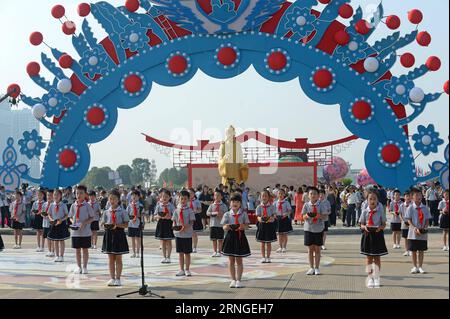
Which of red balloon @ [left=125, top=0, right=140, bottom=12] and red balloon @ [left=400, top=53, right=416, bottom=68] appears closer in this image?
red balloon @ [left=400, top=53, right=416, bottom=68]

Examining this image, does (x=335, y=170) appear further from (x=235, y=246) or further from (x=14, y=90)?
(x=235, y=246)

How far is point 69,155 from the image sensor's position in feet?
54.8

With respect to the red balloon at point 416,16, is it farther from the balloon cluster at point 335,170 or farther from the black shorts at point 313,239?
the balloon cluster at point 335,170

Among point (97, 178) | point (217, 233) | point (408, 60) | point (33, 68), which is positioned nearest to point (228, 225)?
point (217, 233)

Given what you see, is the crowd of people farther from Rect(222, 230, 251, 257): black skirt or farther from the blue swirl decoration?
the blue swirl decoration

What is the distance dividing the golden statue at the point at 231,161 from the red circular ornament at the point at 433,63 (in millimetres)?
13873

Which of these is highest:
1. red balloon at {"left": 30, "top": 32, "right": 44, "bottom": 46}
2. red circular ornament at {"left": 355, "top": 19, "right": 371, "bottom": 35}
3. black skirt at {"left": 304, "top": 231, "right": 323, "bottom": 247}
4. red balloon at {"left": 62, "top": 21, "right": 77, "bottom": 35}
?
red balloon at {"left": 62, "top": 21, "right": 77, "bottom": 35}

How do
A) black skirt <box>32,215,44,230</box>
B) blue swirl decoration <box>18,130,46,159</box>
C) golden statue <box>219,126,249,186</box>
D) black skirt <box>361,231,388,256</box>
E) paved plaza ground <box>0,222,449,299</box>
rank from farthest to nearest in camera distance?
1. golden statue <box>219,126,249,186</box>
2. blue swirl decoration <box>18,130,46,159</box>
3. black skirt <box>32,215,44,230</box>
4. black skirt <box>361,231,388,256</box>
5. paved plaza ground <box>0,222,449,299</box>

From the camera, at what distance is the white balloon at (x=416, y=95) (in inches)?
606

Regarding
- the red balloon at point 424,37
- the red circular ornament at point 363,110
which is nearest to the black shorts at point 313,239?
the red circular ornament at point 363,110

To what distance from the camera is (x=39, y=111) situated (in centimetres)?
1688

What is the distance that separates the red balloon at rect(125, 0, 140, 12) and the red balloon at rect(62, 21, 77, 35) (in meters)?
1.70

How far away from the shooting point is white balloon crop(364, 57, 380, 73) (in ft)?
50.6

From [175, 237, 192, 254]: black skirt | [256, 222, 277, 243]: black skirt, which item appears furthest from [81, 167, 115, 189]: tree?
[175, 237, 192, 254]: black skirt
